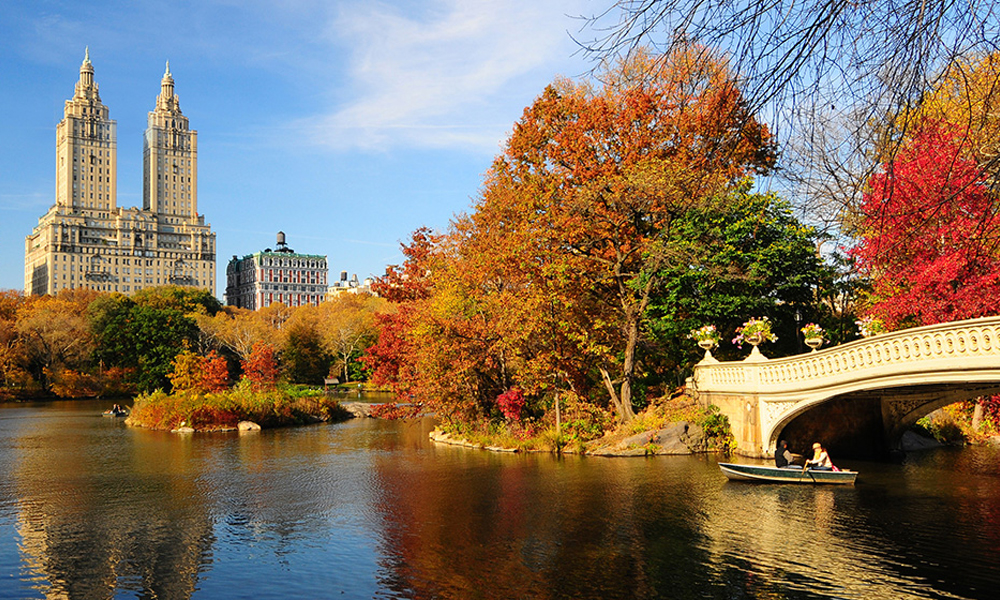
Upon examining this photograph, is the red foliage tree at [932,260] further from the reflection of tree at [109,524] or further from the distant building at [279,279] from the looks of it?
the distant building at [279,279]

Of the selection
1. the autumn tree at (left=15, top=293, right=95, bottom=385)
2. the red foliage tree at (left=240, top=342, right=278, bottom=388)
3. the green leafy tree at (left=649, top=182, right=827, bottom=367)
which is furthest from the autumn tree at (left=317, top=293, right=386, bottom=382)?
the green leafy tree at (left=649, top=182, right=827, bottom=367)

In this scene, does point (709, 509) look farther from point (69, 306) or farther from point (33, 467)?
point (69, 306)

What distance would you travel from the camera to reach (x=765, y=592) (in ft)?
35.4

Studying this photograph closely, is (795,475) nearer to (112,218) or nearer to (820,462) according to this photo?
(820,462)

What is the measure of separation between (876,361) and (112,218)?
185 m

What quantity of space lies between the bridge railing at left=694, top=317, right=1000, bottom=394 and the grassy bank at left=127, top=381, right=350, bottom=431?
2443cm

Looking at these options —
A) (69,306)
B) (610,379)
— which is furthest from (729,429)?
(69,306)

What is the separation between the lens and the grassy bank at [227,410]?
36.8 metres

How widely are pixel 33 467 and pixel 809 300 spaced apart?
28.9 m

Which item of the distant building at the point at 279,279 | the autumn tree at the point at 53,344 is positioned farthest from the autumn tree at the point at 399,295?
the distant building at the point at 279,279

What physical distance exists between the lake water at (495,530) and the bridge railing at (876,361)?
111 inches

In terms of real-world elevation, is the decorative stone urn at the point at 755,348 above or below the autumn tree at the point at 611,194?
below

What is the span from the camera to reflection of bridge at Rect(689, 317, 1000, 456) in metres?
14.6

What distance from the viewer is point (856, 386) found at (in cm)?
1769
